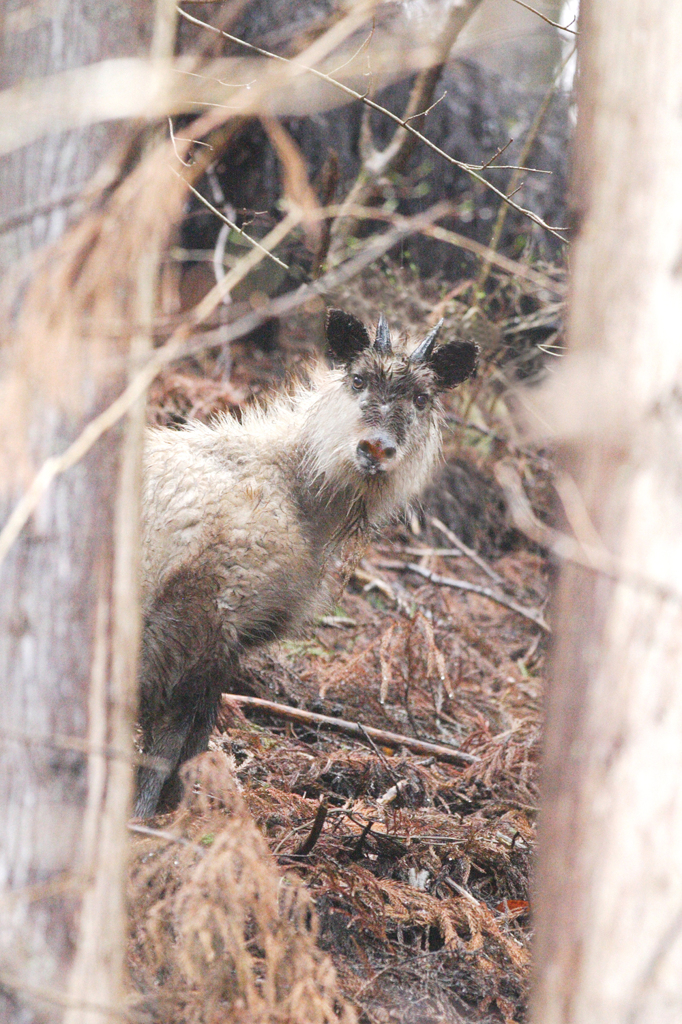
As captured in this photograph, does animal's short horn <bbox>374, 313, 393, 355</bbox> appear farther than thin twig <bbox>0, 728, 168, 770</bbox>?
Yes

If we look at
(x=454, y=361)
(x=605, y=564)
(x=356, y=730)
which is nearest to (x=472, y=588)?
(x=356, y=730)

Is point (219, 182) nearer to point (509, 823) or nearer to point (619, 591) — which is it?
point (509, 823)

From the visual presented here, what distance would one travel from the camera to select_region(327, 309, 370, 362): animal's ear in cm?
484

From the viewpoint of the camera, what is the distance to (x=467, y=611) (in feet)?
24.8

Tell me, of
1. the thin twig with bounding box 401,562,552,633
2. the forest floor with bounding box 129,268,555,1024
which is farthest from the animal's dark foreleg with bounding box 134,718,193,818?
the thin twig with bounding box 401,562,552,633

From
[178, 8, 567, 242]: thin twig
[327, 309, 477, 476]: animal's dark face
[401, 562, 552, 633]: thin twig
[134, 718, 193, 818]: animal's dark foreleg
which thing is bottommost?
[134, 718, 193, 818]: animal's dark foreleg

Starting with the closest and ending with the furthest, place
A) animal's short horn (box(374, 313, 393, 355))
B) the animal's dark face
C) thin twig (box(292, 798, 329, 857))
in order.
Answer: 1. thin twig (box(292, 798, 329, 857))
2. the animal's dark face
3. animal's short horn (box(374, 313, 393, 355))

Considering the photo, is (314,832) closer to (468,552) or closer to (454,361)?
(454,361)

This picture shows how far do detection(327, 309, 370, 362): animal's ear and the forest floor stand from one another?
1010 mm

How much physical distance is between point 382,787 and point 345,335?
2483mm

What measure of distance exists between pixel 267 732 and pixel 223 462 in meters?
1.84

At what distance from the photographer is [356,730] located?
5406 mm

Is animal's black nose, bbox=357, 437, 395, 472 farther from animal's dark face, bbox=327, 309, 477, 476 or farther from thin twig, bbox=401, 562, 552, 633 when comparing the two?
thin twig, bbox=401, 562, 552, 633

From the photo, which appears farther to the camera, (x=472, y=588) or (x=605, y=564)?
(x=472, y=588)
